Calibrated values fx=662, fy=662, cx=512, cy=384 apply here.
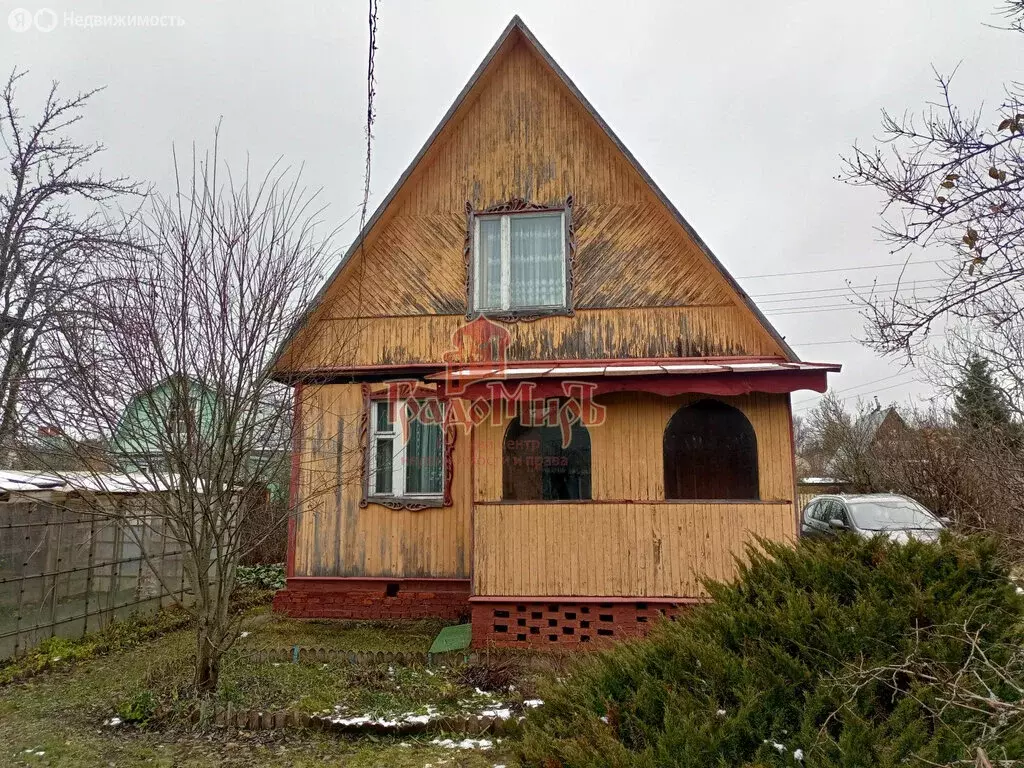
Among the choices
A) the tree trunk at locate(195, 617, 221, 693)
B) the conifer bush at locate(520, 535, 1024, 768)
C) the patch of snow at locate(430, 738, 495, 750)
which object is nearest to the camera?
the conifer bush at locate(520, 535, 1024, 768)

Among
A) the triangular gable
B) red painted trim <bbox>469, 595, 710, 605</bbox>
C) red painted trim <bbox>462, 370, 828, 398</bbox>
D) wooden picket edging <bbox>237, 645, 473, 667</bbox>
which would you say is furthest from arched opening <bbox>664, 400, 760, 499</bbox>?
wooden picket edging <bbox>237, 645, 473, 667</bbox>

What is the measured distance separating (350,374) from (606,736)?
25.1ft

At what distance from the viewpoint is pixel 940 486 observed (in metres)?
15.2

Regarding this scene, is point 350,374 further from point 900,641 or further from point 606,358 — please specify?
point 900,641

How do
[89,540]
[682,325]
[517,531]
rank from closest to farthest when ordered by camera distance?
[517,531] → [89,540] → [682,325]

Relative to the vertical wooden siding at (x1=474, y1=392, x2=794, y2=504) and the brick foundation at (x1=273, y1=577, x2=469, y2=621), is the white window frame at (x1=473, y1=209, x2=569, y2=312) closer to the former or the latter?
the vertical wooden siding at (x1=474, y1=392, x2=794, y2=504)

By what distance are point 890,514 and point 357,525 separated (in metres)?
9.76

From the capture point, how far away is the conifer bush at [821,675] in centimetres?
300

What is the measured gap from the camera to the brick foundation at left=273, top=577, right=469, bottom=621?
9656 millimetres

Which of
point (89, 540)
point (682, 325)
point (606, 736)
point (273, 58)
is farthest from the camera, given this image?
point (682, 325)

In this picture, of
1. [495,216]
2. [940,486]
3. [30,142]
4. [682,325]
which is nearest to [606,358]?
[682,325]

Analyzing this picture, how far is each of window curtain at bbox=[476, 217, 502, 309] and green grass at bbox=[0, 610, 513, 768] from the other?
16.7 ft

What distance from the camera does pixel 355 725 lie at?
5.57 metres

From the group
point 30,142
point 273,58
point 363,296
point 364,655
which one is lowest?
point 364,655
